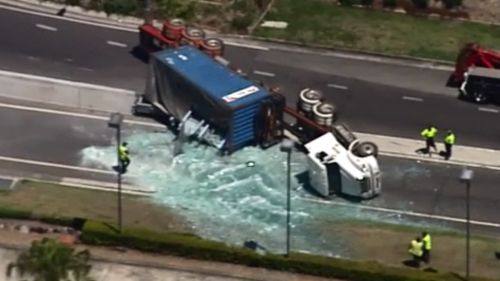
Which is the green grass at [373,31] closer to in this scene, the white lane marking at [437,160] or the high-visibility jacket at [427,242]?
the white lane marking at [437,160]

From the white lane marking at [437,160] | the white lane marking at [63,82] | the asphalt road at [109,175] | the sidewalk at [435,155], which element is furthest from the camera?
the white lane marking at [63,82]

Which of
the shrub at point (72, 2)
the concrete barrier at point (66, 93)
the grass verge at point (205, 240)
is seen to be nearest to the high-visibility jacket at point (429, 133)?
the grass verge at point (205, 240)

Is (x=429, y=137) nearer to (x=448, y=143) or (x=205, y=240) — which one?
(x=448, y=143)

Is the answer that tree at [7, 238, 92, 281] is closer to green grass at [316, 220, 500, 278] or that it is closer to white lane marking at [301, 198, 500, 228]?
green grass at [316, 220, 500, 278]

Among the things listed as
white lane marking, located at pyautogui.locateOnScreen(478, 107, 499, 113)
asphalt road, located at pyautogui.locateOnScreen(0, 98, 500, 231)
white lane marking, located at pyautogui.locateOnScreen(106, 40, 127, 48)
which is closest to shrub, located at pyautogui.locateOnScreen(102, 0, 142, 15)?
white lane marking, located at pyautogui.locateOnScreen(106, 40, 127, 48)

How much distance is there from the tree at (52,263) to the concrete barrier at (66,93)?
1701cm

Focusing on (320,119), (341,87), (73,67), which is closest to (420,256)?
(320,119)

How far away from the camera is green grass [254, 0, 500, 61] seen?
83.6 m

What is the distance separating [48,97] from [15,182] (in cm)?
838

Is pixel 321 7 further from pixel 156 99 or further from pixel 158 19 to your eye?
pixel 156 99

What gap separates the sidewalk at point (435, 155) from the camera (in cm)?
7350

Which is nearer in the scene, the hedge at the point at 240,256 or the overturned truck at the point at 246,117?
the hedge at the point at 240,256

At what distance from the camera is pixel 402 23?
282 feet

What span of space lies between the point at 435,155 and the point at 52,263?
861 inches
